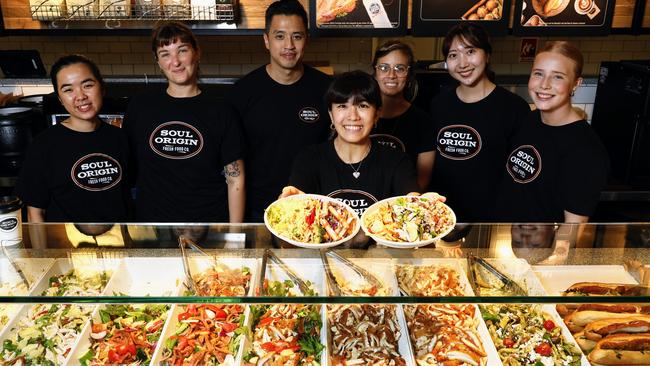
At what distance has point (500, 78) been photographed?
16.3 ft

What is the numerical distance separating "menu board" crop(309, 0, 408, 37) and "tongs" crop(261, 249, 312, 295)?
8.38 ft

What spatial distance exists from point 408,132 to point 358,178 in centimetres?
62

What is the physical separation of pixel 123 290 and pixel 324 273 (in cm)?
70

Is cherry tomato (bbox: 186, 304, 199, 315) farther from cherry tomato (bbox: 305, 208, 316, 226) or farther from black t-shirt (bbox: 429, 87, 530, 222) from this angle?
black t-shirt (bbox: 429, 87, 530, 222)

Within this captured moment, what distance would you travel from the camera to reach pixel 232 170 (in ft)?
9.51

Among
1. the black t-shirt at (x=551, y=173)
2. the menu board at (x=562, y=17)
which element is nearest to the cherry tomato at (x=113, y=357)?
the black t-shirt at (x=551, y=173)

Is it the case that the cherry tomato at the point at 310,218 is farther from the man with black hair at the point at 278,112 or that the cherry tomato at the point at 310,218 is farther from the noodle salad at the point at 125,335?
the man with black hair at the point at 278,112

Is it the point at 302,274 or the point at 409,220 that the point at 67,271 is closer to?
the point at 302,274

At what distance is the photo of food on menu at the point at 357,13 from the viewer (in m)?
4.02

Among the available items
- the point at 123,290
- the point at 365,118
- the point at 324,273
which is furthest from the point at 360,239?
the point at 123,290

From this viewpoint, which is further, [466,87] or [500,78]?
[500,78]

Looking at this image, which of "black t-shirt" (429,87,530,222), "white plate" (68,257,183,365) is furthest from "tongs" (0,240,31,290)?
"black t-shirt" (429,87,530,222)

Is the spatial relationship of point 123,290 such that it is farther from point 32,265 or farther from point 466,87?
point 466,87

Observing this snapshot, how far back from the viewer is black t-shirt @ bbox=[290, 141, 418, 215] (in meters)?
2.37
